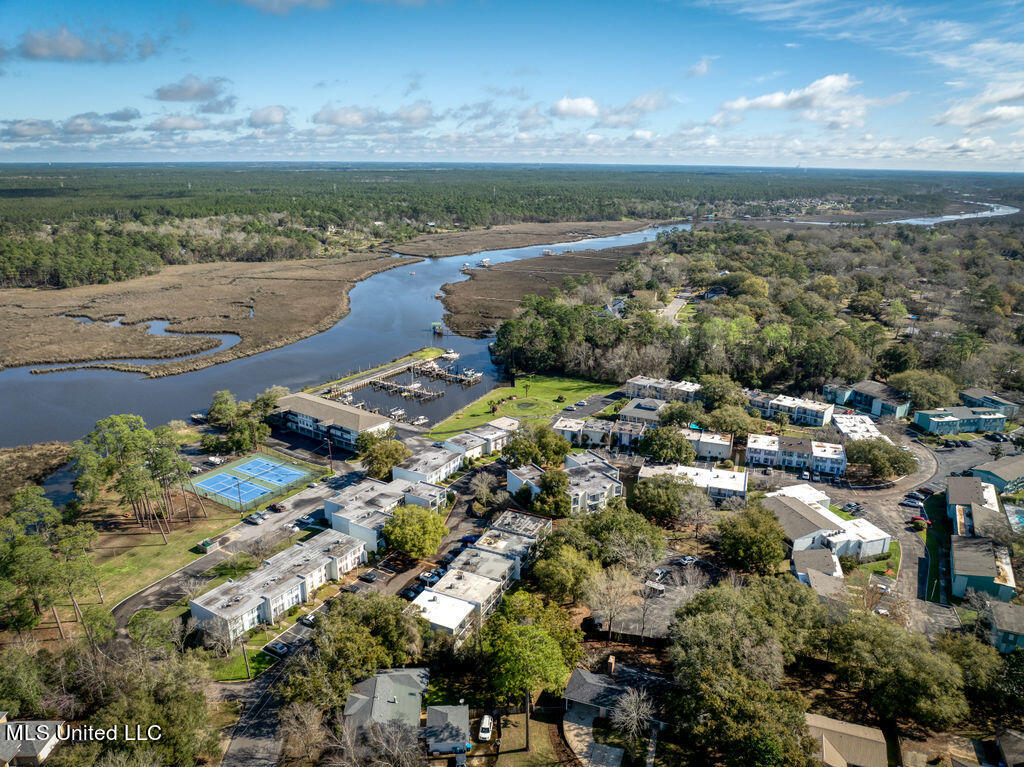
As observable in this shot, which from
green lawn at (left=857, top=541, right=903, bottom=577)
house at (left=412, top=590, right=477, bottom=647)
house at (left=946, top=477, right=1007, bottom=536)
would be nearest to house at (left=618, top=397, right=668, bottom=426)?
green lawn at (left=857, top=541, right=903, bottom=577)

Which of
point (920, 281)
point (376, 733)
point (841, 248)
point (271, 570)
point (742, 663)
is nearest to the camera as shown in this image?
point (376, 733)

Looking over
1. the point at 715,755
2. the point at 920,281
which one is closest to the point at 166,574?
the point at 715,755

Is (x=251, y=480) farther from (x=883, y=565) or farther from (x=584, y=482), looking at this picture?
(x=883, y=565)

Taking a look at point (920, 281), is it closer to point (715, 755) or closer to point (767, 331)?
point (767, 331)

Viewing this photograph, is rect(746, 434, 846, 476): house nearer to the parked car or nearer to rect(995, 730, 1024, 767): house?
rect(995, 730, 1024, 767): house

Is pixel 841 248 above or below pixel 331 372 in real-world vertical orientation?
above

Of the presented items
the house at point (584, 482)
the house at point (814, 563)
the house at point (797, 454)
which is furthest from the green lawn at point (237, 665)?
the house at point (797, 454)

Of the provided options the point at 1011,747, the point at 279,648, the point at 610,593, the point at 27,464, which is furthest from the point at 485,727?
the point at 27,464
